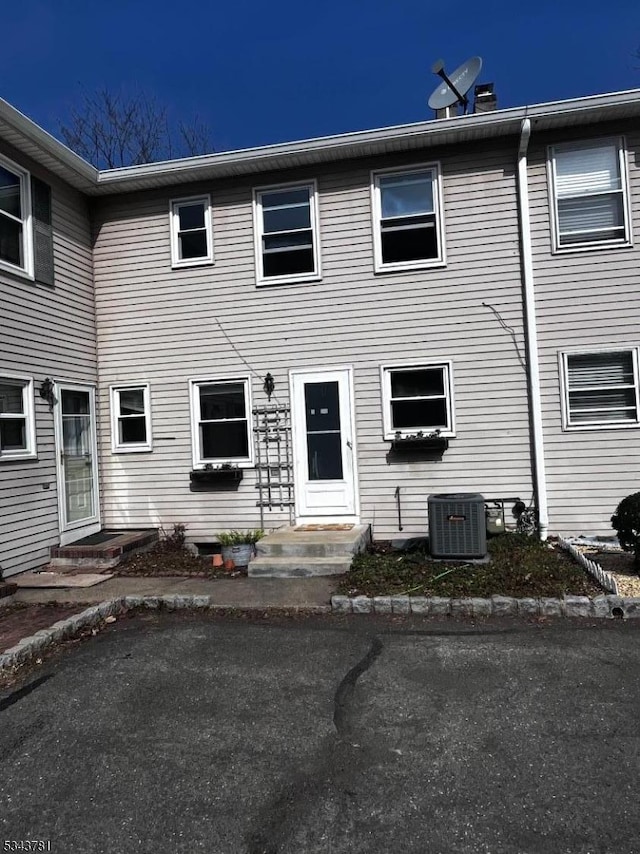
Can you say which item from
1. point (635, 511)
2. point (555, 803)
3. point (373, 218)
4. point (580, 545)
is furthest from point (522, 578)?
point (373, 218)

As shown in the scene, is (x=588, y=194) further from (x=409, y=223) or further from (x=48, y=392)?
(x=48, y=392)

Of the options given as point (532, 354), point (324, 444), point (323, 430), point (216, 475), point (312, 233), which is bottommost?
point (216, 475)

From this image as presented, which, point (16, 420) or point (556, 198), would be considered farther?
point (556, 198)

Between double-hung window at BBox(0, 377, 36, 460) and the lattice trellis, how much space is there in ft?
9.71

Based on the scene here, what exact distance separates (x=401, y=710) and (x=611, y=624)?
2.35m

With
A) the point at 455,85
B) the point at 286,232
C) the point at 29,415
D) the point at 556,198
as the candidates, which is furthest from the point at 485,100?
the point at 29,415

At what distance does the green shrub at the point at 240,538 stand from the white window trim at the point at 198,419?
38.0 inches

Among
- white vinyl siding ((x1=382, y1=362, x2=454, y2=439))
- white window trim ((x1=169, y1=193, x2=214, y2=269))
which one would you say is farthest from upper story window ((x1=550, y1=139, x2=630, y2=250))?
white window trim ((x1=169, y1=193, x2=214, y2=269))

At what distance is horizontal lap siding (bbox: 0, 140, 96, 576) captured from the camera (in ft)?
23.4

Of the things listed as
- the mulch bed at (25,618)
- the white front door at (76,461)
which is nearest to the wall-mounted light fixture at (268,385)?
the white front door at (76,461)

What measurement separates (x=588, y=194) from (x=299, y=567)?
612 centimetres

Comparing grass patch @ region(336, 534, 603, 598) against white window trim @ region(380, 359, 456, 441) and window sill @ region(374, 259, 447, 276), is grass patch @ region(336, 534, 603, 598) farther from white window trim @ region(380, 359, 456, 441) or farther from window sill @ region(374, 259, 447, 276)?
window sill @ region(374, 259, 447, 276)

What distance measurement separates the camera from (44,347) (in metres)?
7.85

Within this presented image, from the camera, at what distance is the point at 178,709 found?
373cm
